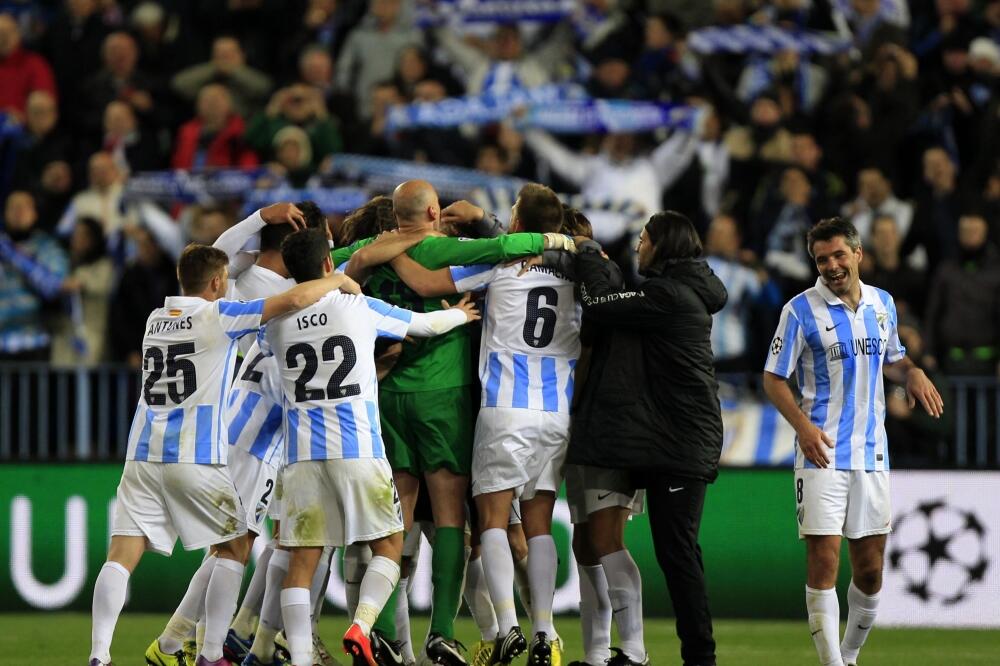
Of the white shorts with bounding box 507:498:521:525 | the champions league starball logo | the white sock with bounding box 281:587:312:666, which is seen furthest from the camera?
the champions league starball logo

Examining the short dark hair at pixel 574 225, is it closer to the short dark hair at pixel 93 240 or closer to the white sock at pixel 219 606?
the white sock at pixel 219 606

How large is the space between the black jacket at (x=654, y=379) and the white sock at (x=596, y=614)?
2.45ft

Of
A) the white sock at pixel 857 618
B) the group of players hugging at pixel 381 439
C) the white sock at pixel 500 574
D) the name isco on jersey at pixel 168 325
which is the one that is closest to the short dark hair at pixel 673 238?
the group of players hugging at pixel 381 439

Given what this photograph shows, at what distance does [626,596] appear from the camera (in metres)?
8.57

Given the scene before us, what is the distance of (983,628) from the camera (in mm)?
12219

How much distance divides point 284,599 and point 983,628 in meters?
6.33

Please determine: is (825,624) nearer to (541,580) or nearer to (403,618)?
(541,580)

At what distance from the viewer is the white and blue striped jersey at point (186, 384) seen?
8430 mm

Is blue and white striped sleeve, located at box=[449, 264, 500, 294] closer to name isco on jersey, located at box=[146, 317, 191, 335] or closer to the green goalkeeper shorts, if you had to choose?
the green goalkeeper shorts

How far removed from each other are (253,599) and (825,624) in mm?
3194

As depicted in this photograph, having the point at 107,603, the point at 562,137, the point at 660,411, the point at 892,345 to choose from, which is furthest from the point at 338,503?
the point at 562,137

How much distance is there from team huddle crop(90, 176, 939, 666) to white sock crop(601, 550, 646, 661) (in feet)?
0.04

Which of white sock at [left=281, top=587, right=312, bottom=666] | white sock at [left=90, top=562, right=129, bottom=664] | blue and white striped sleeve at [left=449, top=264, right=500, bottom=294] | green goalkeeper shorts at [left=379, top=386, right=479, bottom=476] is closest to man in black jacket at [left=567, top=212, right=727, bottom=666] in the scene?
blue and white striped sleeve at [left=449, top=264, right=500, bottom=294]

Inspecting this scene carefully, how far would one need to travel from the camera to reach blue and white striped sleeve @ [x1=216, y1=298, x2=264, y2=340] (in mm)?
8273
